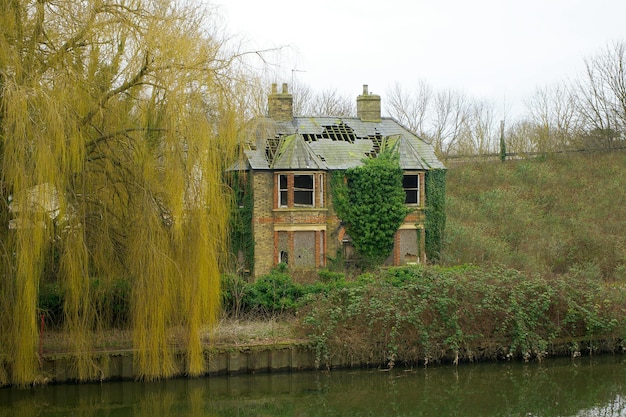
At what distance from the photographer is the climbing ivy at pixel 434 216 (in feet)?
91.5

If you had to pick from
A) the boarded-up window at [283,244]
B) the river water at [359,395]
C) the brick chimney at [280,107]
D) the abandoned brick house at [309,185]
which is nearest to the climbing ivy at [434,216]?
the abandoned brick house at [309,185]

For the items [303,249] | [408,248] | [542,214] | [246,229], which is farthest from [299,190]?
[542,214]

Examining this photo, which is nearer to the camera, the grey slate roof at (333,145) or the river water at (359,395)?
the river water at (359,395)

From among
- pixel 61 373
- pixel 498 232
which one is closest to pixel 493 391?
pixel 61 373

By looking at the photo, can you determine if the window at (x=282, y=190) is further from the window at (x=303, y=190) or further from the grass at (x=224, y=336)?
the grass at (x=224, y=336)

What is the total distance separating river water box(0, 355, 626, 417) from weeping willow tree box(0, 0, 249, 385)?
0.77 meters

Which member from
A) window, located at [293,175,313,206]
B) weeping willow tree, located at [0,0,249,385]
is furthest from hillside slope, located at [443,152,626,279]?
weeping willow tree, located at [0,0,249,385]

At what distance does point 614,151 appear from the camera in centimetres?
3966

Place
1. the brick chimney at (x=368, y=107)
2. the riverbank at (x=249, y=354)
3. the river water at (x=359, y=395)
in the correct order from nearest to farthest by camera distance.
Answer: the river water at (x=359, y=395) → the riverbank at (x=249, y=354) → the brick chimney at (x=368, y=107)

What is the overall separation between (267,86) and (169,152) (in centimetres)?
290

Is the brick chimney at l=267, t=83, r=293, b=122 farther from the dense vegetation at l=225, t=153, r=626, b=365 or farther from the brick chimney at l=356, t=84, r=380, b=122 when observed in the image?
the dense vegetation at l=225, t=153, r=626, b=365

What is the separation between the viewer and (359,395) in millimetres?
16422

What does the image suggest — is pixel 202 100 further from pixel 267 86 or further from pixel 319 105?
pixel 319 105

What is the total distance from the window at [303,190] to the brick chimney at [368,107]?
4.16 m
